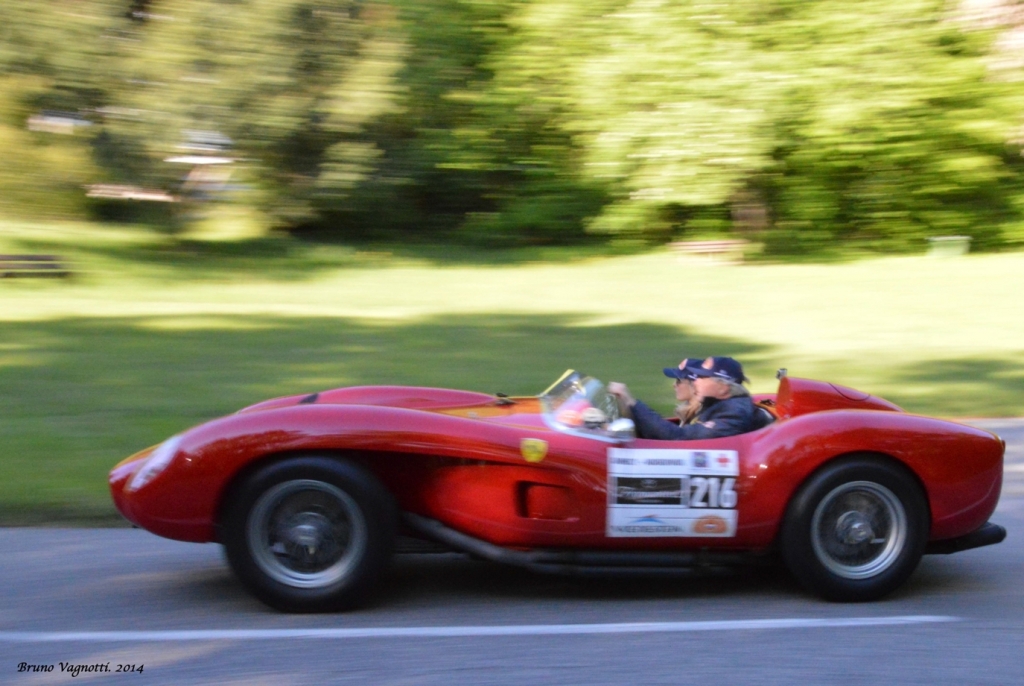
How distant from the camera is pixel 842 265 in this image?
57.3ft

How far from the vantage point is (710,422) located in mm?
4723

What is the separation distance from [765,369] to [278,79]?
29.7ft

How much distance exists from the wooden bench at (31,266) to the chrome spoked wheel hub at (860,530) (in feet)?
41.0

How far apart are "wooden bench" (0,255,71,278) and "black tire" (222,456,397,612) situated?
11413mm

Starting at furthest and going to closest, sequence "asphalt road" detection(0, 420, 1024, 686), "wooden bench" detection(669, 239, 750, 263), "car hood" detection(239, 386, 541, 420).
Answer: "wooden bench" detection(669, 239, 750, 263) < "car hood" detection(239, 386, 541, 420) < "asphalt road" detection(0, 420, 1024, 686)

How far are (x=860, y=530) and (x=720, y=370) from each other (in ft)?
3.02

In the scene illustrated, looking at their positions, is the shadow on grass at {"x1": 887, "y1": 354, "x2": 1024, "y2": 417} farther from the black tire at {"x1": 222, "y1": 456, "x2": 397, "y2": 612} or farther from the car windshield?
the black tire at {"x1": 222, "y1": 456, "x2": 397, "y2": 612}

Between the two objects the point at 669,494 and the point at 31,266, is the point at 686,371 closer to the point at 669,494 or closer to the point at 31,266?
the point at 669,494

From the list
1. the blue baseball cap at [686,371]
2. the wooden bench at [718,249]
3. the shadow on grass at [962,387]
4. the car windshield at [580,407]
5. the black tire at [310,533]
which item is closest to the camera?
the black tire at [310,533]

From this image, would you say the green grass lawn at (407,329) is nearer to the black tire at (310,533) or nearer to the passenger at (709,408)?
Result: the black tire at (310,533)

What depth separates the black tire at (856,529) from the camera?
14.3 feet

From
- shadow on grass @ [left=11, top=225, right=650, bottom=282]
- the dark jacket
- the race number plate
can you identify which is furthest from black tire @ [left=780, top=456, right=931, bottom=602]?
shadow on grass @ [left=11, top=225, right=650, bottom=282]

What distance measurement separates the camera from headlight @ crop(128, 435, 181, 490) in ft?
13.7

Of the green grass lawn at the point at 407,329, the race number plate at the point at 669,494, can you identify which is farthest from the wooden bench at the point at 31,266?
the race number plate at the point at 669,494
